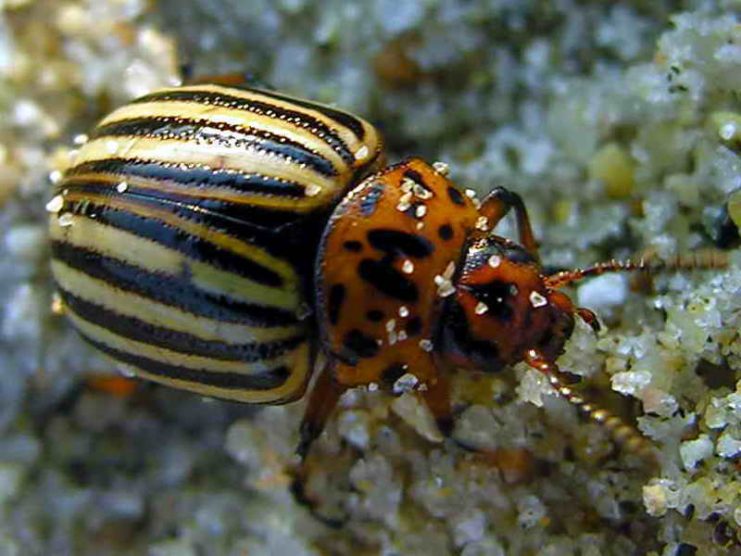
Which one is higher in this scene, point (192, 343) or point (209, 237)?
point (209, 237)

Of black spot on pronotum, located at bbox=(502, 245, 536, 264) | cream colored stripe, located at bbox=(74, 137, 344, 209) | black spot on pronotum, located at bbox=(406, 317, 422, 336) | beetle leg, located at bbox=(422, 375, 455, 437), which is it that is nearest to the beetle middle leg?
beetle leg, located at bbox=(422, 375, 455, 437)

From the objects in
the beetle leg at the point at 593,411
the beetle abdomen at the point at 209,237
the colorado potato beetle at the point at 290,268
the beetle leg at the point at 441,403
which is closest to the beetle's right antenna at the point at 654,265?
the colorado potato beetle at the point at 290,268

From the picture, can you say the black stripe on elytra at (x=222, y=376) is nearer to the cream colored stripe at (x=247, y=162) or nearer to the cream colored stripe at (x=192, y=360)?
the cream colored stripe at (x=192, y=360)

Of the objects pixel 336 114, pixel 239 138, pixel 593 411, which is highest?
pixel 336 114

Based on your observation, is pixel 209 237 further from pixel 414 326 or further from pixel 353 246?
pixel 414 326

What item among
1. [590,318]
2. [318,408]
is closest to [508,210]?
[590,318]

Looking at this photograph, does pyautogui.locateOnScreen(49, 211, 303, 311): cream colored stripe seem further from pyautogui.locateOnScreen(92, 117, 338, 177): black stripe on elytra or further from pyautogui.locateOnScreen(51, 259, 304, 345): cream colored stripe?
pyautogui.locateOnScreen(92, 117, 338, 177): black stripe on elytra
